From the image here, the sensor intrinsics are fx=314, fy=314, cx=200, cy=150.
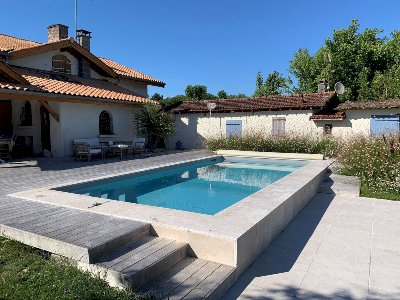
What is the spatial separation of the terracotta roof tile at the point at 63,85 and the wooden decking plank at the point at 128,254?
886 centimetres

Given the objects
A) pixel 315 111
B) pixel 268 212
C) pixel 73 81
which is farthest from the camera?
pixel 315 111

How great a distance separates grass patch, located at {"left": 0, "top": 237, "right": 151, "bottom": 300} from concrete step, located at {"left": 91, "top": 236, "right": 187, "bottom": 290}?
0.33ft

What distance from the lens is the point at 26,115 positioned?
14766 millimetres

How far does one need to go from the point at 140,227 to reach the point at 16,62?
13951mm

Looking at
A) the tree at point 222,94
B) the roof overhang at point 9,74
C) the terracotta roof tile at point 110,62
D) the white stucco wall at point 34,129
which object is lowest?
the white stucco wall at point 34,129

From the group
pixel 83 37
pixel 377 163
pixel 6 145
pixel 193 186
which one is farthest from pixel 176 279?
pixel 83 37

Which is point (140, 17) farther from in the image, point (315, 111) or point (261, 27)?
point (315, 111)

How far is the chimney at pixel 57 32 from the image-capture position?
17.6 meters

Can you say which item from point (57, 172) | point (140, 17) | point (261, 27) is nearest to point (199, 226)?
point (57, 172)

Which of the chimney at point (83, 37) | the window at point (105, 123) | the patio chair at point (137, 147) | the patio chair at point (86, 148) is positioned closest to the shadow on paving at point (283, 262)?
the patio chair at point (86, 148)

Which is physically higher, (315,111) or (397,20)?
(397,20)

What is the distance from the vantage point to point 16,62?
47.8 ft

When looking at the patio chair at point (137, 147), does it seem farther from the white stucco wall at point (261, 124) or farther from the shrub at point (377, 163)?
the shrub at point (377, 163)

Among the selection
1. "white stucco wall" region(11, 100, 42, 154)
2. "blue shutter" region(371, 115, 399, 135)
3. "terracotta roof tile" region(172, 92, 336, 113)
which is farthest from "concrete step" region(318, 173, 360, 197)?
"white stucco wall" region(11, 100, 42, 154)
